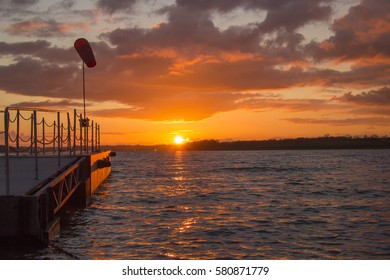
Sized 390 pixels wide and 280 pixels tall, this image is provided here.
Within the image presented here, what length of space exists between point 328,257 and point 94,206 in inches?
500

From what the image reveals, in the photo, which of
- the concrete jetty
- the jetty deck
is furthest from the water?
the jetty deck

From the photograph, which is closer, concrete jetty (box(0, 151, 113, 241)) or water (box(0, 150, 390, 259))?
concrete jetty (box(0, 151, 113, 241))

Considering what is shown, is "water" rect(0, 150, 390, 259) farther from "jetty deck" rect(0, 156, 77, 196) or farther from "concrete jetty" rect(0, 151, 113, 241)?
"jetty deck" rect(0, 156, 77, 196)

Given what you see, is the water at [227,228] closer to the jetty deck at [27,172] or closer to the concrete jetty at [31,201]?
the concrete jetty at [31,201]

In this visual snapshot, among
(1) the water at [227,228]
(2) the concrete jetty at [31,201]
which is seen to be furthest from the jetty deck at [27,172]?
(1) the water at [227,228]

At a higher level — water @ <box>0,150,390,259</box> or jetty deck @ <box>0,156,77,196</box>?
jetty deck @ <box>0,156,77,196</box>

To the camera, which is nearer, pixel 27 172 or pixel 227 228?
pixel 227 228

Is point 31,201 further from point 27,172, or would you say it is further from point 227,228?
point 227,228

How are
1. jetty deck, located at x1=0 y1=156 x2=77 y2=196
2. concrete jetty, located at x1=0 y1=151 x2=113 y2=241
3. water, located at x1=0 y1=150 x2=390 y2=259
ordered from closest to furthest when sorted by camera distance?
concrete jetty, located at x1=0 y1=151 x2=113 y2=241, water, located at x1=0 y1=150 x2=390 y2=259, jetty deck, located at x1=0 y1=156 x2=77 y2=196

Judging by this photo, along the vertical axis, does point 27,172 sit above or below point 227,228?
above

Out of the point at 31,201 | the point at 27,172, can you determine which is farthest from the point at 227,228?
the point at 27,172
